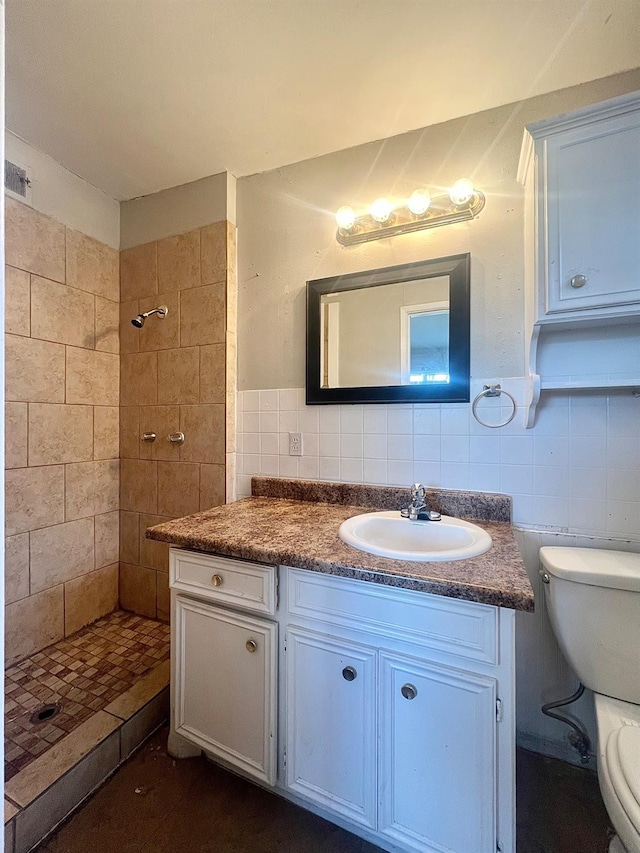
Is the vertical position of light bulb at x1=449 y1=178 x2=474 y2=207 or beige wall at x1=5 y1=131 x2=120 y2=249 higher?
beige wall at x1=5 y1=131 x2=120 y2=249

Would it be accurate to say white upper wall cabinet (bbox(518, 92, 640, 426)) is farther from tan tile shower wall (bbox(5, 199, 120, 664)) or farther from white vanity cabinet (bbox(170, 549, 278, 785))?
tan tile shower wall (bbox(5, 199, 120, 664))

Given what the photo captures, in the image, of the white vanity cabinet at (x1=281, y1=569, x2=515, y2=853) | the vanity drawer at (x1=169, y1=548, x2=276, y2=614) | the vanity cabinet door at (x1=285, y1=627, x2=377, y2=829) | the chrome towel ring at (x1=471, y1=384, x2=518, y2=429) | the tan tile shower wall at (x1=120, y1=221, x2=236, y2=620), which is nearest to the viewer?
the white vanity cabinet at (x1=281, y1=569, x2=515, y2=853)

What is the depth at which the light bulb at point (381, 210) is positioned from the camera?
56.9 inches

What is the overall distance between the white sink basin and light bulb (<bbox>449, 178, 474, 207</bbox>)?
1140 millimetres

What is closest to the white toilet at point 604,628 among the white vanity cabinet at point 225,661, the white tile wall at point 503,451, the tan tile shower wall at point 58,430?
the white tile wall at point 503,451

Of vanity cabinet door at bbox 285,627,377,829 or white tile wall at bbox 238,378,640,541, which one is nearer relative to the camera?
vanity cabinet door at bbox 285,627,377,829

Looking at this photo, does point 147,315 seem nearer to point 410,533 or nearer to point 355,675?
point 410,533

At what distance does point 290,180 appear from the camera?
1.70 m

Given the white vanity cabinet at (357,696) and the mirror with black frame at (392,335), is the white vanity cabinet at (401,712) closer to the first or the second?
the white vanity cabinet at (357,696)

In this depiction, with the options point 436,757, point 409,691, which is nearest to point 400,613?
point 409,691

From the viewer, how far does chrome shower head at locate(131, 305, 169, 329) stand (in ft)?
5.97

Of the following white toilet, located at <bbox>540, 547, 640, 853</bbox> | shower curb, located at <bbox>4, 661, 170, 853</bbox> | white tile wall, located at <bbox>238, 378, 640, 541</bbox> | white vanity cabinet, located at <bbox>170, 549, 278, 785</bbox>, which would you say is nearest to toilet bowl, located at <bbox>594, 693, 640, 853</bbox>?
white toilet, located at <bbox>540, 547, 640, 853</bbox>

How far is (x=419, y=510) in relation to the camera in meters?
1.29

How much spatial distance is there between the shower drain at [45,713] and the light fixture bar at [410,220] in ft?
6.98
